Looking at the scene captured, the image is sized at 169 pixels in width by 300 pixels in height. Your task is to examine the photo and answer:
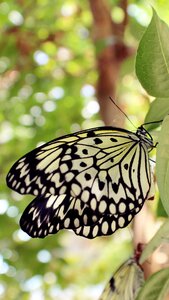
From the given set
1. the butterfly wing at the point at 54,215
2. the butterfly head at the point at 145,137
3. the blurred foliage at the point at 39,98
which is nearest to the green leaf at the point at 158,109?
the butterfly head at the point at 145,137

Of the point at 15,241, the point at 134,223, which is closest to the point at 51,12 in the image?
the point at 15,241

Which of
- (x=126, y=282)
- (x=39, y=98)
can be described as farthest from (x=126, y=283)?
(x=39, y=98)

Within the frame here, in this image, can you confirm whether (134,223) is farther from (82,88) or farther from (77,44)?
(77,44)

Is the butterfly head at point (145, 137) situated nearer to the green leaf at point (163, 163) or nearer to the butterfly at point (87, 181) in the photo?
the butterfly at point (87, 181)

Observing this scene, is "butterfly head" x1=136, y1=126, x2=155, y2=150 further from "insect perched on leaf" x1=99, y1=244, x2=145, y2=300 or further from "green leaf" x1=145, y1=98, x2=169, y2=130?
"insect perched on leaf" x1=99, y1=244, x2=145, y2=300

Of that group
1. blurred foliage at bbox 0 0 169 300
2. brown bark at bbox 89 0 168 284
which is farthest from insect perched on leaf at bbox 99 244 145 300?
blurred foliage at bbox 0 0 169 300
